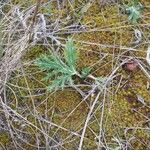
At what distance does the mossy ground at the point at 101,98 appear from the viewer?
1.71 m

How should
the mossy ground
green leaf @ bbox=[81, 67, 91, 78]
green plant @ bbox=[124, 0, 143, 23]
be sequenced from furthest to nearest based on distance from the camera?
green plant @ bbox=[124, 0, 143, 23] < green leaf @ bbox=[81, 67, 91, 78] < the mossy ground

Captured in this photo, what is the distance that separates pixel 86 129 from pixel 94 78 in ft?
0.84

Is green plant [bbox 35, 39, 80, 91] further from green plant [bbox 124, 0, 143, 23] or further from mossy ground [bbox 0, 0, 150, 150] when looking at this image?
green plant [bbox 124, 0, 143, 23]

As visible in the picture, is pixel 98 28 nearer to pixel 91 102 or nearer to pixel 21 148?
pixel 91 102

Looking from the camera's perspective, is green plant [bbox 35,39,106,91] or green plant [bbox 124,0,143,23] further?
green plant [bbox 124,0,143,23]

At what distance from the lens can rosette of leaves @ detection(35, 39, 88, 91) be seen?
1.76 m

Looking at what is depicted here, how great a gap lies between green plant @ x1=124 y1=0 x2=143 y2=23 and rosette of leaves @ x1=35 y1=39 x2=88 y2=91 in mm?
428

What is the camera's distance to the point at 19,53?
1.94m

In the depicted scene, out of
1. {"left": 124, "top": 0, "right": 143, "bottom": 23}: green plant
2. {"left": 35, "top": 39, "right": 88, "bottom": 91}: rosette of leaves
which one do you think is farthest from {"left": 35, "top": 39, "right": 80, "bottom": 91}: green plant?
{"left": 124, "top": 0, "right": 143, "bottom": 23}: green plant

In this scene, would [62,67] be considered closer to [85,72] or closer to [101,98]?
[85,72]

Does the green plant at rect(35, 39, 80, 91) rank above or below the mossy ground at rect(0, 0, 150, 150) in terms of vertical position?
above

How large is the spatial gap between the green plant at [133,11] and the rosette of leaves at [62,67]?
1.40 ft

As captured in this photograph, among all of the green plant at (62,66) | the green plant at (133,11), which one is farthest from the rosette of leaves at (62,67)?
the green plant at (133,11)

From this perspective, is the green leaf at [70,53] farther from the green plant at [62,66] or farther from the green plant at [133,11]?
the green plant at [133,11]
